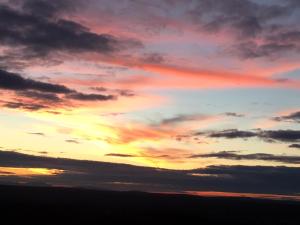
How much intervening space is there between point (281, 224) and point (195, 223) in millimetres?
34821

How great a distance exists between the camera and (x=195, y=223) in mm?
146375

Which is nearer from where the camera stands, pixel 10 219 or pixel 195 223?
pixel 10 219

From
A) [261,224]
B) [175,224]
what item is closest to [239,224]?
[261,224]

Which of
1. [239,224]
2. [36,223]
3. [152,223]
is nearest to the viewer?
[36,223]

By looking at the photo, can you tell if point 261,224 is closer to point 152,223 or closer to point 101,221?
point 152,223

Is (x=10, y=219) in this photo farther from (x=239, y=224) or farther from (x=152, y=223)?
(x=239, y=224)

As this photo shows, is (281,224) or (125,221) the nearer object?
(125,221)

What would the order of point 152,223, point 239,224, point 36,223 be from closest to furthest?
point 36,223
point 152,223
point 239,224

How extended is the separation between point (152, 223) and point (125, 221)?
292 inches

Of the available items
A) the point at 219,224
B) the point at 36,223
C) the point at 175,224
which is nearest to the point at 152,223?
the point at 175,224

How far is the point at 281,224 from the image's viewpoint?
547 ft

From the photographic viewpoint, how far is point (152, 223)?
463 feet

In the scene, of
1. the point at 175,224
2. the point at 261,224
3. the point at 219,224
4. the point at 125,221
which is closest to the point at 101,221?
the point at 125,221

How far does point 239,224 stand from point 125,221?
35189 millimetres
